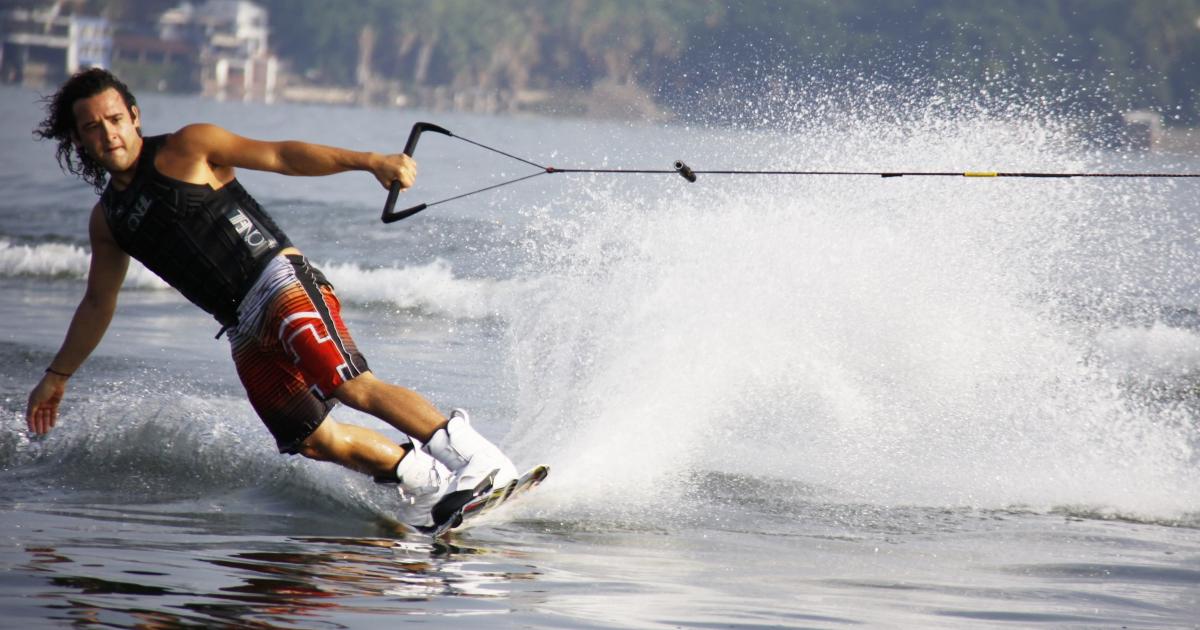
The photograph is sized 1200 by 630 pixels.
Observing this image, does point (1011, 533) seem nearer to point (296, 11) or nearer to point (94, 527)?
point (94, 527)

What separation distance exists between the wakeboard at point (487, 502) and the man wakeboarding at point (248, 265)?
0.02 metres

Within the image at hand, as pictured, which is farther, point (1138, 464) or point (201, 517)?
point (1138, 464)

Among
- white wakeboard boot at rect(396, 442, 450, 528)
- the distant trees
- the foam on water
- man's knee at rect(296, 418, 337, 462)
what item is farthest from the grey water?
the distant trees

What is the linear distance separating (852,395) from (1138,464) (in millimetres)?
1419

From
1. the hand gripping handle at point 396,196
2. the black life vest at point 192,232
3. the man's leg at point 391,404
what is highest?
the hand gripping handle at point 396,196

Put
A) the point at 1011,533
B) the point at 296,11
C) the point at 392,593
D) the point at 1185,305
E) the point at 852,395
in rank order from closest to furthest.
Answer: the point at 392,593
the point at 1011,533
the point at 852,395
the point at 1185,305
the point at 296,11

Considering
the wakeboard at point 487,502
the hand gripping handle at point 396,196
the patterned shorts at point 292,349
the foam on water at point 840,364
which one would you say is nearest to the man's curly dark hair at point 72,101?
the patterned shorts at point 292,349

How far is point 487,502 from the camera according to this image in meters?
4.73

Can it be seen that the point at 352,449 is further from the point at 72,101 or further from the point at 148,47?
the point at 148,47

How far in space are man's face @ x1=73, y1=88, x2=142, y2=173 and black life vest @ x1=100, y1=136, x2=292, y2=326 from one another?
7 cm

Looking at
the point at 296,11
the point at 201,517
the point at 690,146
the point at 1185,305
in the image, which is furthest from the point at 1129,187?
the point at 296,11

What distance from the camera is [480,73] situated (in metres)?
74.0

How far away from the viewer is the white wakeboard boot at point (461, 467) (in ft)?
15.3

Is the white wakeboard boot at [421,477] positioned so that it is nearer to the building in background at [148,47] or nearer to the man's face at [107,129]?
the man's face at [107,129]
